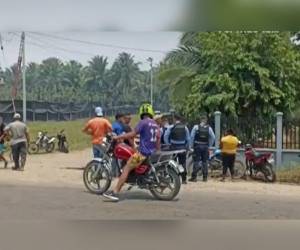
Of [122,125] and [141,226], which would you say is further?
[122,125]

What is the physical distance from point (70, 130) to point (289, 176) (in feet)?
13.1

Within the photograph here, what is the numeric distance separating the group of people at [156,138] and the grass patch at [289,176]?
853 mm

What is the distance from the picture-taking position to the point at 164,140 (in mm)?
9789

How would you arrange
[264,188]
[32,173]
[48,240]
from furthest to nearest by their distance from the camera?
1. [32,173]
2. [264,188]
3. [48,240]

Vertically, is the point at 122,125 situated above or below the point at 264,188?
above

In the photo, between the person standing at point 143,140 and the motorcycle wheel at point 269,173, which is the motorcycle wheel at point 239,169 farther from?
the person standing at point 143,140

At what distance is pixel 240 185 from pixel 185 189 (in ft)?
4.61

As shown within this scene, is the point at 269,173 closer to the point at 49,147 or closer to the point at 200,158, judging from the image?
the point at 200,158

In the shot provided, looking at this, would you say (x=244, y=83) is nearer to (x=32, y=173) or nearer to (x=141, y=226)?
(x=32, y=173)

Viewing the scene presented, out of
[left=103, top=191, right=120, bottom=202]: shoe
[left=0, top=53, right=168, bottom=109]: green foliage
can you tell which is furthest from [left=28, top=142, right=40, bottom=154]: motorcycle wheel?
[left=103, top=191, right=120, bottom=202]: shoe

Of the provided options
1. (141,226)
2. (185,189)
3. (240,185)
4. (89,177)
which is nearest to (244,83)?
(240,185)

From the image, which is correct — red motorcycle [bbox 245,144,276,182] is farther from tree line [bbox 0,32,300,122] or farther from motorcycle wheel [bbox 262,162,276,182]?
tree line [bbox 0,32,300,122]

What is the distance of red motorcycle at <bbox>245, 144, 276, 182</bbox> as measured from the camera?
10461 millimetres
